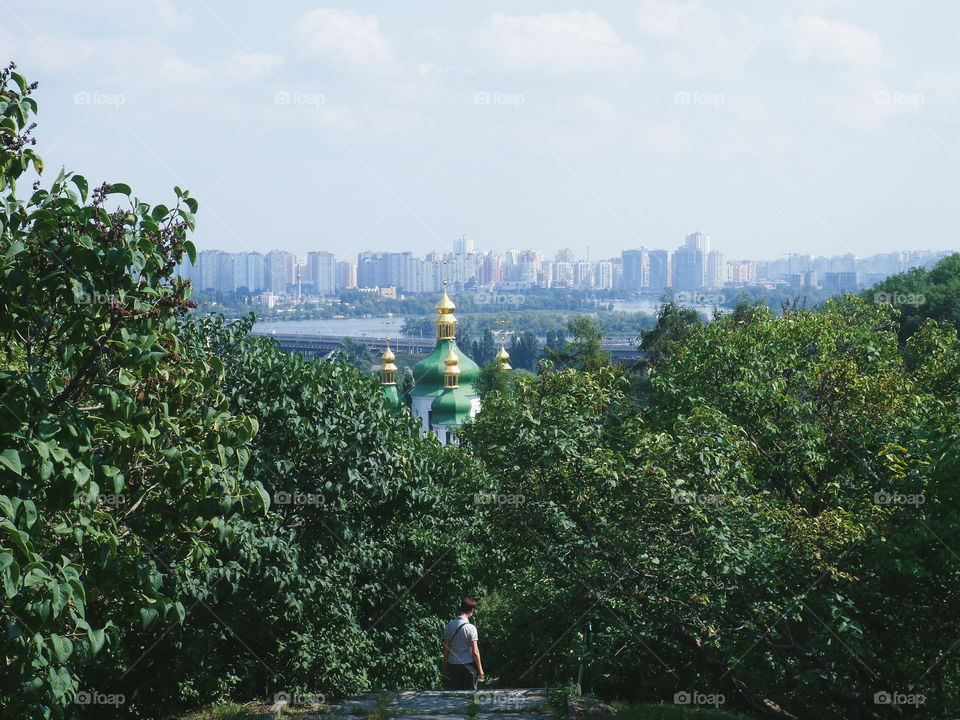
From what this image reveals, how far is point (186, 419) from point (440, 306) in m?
46.0

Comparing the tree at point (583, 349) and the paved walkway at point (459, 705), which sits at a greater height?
the tree at point (583, 349)

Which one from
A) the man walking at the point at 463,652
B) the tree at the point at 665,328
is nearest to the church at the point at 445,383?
the tree at the point at 665,328

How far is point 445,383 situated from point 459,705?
137 ft

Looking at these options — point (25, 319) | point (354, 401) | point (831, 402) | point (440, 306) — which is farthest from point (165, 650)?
point (440, 306)

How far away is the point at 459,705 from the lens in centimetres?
1052

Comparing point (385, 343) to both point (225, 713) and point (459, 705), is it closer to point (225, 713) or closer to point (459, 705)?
point (225, 713)

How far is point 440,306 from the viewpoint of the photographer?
53531 mm

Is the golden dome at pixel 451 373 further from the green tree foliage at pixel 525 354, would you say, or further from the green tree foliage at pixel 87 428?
the green tree foliage at pixel 525 354

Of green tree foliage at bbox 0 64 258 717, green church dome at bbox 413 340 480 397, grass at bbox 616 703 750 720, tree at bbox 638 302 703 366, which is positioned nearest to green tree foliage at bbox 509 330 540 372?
green church dome at bbox 413 340 480 397

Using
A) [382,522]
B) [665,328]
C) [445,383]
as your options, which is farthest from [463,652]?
[445,383]

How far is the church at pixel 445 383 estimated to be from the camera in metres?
51.2

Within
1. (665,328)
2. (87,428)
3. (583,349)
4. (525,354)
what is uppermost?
(87,428)

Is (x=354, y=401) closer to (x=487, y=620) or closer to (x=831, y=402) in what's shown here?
(x=487, y=620)

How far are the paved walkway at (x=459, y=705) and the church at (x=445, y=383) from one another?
39.0 m
